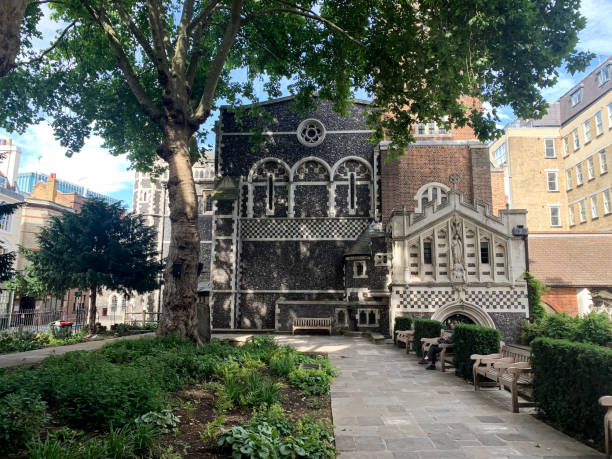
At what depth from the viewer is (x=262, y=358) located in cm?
1038

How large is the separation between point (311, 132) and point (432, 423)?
20928 millimetres

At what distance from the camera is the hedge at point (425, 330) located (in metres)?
12.4

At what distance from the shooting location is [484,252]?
18125 millimetres

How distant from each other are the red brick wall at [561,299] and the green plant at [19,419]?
22.8 metres

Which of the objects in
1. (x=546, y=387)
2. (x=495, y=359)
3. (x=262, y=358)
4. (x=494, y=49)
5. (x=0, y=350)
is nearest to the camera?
(x=546, y=387)

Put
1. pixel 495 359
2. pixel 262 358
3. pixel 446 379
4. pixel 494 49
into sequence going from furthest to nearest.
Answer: pixel 494 49
pixel 262 358
pixel 446 379
pixel 495 359

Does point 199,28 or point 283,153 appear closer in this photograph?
point 199,28

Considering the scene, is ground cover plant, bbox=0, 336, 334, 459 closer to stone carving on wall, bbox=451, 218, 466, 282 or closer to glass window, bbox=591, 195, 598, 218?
stone carving on wall, bbox=451, 218, 466, 282

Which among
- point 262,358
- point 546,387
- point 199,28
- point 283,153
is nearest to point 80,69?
point 199,28

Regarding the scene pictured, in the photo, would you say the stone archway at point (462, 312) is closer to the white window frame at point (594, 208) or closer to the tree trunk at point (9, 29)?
the tree trunk at point (9, 29)

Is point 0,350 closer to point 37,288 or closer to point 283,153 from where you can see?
point 37,288

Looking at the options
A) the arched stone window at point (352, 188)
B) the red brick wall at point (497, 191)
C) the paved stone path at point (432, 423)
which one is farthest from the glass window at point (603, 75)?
the paved stone path at point (432, 423)

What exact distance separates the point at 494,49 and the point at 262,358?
10.1 meters

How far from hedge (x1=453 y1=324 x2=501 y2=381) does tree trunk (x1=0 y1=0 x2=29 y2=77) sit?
9897mm
